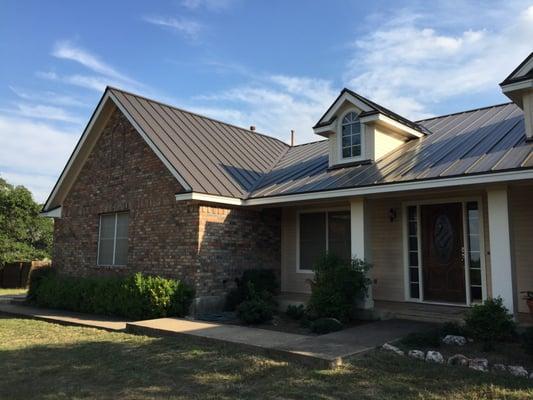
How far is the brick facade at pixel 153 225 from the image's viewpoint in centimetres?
1134

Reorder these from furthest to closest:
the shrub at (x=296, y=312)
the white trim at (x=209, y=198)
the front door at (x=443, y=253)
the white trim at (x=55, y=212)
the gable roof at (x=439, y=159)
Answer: the white trim at (x=55, y=212)
the white trim at (x=209, y=198)
the shrub at (x=296, y=312)
the front door at (x=443, y=253)
the gable roof at (x=439, y=159)

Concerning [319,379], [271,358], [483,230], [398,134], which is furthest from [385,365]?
[398,134]

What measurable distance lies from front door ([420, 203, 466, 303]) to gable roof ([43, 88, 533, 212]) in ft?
4.30

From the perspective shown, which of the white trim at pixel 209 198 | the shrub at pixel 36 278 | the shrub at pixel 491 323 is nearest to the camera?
the shrub at pixel 491 323

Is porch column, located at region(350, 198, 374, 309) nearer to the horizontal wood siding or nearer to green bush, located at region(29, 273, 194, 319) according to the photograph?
the horizontal wood siding

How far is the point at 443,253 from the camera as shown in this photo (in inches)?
404

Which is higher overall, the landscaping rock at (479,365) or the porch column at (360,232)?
the porch column at (360,232)

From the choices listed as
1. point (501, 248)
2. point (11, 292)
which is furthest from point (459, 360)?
point (11, 292)

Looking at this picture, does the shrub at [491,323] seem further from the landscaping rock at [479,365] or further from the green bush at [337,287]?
the green bush at [337,287]

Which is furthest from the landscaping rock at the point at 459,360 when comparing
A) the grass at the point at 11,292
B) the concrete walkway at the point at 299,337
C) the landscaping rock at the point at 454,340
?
the grass at the point at 11,292

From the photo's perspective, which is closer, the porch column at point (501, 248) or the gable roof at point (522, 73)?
the porch column at point (501, 248)

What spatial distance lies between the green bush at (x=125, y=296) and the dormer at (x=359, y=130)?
16.8 feet

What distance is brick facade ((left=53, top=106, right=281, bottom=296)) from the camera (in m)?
11.3

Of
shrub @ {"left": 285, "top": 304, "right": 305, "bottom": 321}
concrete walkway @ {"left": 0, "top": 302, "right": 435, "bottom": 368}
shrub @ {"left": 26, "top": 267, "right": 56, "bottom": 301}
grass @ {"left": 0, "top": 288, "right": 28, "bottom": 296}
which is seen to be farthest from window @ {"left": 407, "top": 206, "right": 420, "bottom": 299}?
grass @ {"left": 0, "top": 288, "right": 28, "bottom": 296}
